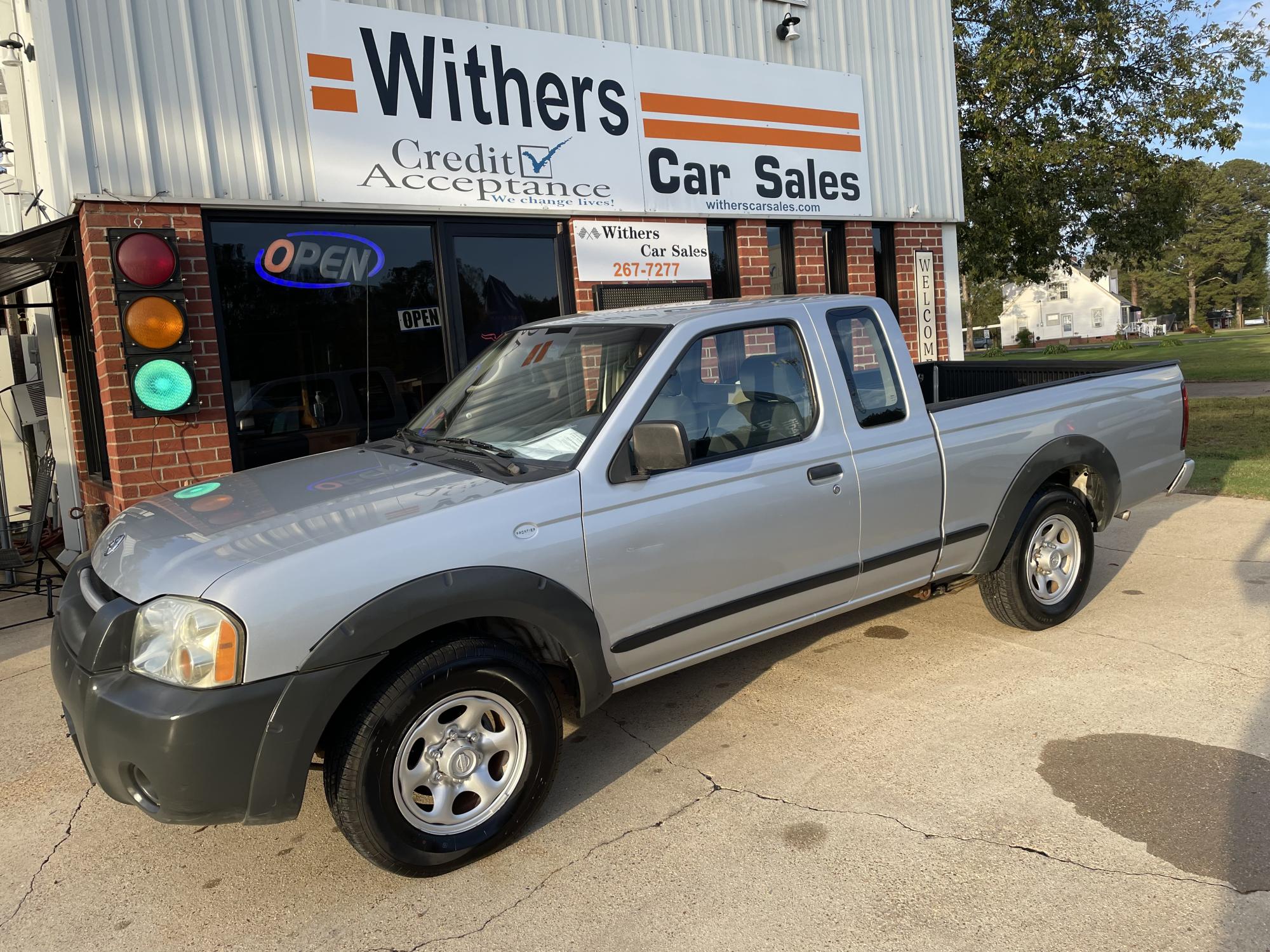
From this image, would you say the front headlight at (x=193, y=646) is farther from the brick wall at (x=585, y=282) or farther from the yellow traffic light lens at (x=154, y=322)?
the brick wall at (x=585, y=282)

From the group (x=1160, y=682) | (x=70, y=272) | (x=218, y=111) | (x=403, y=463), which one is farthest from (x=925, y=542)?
(x=70, y=272)

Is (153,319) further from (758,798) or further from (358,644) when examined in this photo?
(758,798)

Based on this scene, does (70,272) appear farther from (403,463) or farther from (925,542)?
(925,542)

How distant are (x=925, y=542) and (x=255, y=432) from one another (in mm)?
4828

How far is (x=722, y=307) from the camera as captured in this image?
13.8ft

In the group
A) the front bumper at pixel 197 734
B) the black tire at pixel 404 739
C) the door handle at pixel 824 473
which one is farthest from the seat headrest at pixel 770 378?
the front bumper at pixel 197 734

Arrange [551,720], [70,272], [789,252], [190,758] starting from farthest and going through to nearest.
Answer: [789,252]
[70,272]
[551,720]
[190,758]

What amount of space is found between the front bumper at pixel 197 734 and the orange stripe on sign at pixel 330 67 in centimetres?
522

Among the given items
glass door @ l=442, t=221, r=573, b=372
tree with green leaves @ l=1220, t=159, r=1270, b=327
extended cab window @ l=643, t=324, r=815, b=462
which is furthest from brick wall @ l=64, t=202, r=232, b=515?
tree with green leaves @ l=1220, t=159, r=1270, b=327

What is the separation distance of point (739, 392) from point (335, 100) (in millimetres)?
4641

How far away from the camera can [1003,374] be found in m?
6.21

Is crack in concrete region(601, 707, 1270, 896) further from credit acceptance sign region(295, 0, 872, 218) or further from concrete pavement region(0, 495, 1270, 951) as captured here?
credit acceptance sign region(295, 0, 872, 218)

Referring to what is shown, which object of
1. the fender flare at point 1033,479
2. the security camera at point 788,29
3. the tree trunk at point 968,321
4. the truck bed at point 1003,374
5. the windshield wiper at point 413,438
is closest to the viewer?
the windshield wiper at point 413,438

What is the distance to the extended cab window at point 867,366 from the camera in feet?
14.3
